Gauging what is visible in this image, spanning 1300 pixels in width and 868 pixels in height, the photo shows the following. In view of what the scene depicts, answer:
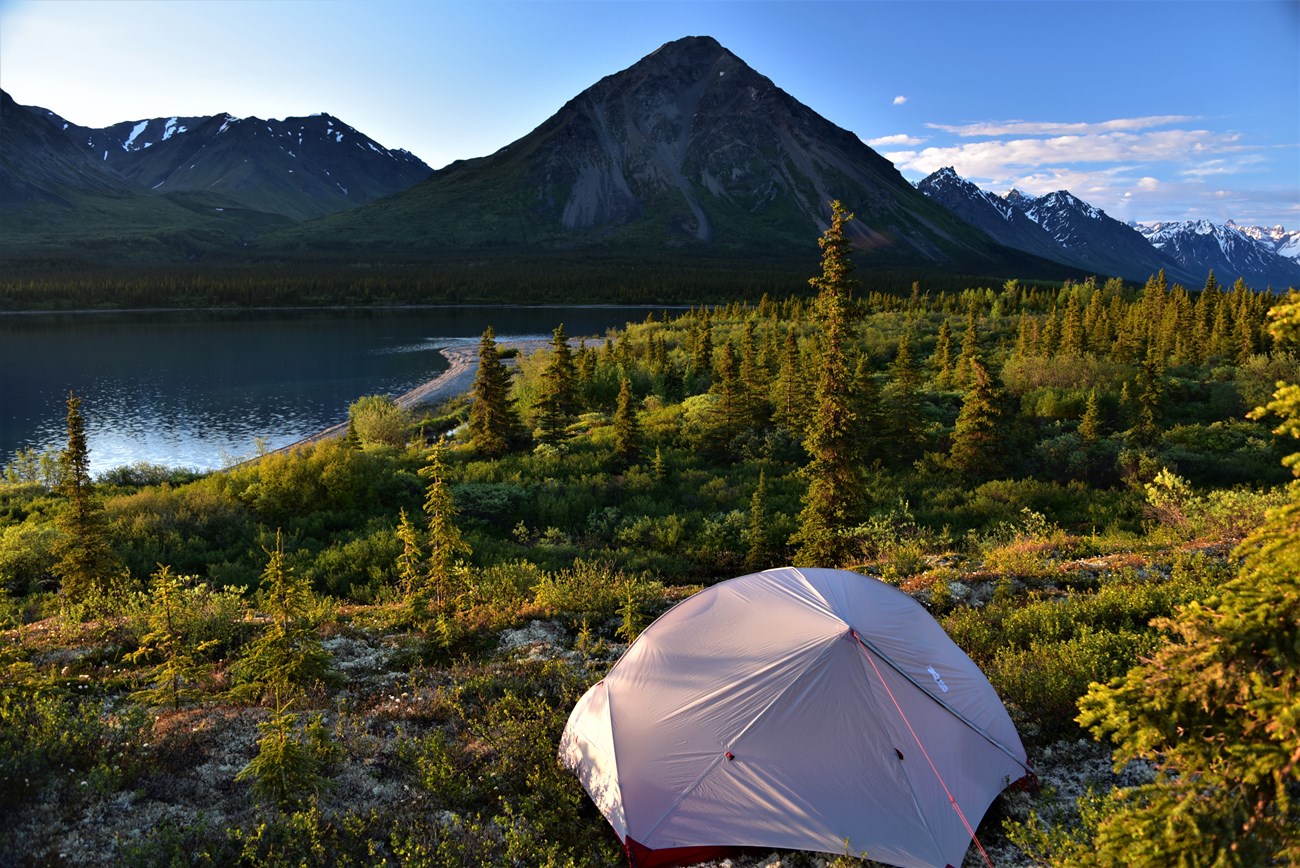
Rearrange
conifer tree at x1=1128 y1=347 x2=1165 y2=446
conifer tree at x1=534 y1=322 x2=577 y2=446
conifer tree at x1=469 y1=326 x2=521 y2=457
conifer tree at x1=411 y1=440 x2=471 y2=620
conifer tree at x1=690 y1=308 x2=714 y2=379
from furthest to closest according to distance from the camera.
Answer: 1. conifer tree at x1=690 y1=308 x2=714 y2=379
2. conifer tree at x1=534 y1=322 x2=577 y2=446
3. conifer tree at x1=469 y1=326 x2=521 y2=457
4. conifer tree at x1=1128 y1=347 x2=1165 y2=446
5. conifer tree at x1=411 y1=440 x2=471 y2=620

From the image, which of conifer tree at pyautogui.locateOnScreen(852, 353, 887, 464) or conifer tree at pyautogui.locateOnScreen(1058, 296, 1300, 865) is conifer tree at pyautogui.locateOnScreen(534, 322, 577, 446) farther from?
conifer tree at pyautogui.locateOnScreen(1058, 296, 1300, 865)

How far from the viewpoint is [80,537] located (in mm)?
13164

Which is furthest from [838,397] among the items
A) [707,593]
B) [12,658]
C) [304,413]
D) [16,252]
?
[16,252]

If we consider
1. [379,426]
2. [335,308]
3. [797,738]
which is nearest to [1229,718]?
[797,738]

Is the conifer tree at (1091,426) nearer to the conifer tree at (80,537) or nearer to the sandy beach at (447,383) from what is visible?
the sandy beach at (447,383)

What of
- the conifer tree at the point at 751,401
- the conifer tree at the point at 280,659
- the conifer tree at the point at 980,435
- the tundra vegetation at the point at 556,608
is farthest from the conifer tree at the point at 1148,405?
the conifer tree at the point at 280,659

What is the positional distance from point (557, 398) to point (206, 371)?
49299mm

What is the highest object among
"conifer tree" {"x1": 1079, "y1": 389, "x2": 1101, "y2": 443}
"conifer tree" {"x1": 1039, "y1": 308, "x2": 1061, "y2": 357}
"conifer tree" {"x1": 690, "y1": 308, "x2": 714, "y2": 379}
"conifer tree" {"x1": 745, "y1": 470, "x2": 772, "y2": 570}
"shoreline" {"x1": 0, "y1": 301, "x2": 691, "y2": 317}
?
"shoreline" {"x1": 0, "y1": 301, "x2": 691, "y2": 317}

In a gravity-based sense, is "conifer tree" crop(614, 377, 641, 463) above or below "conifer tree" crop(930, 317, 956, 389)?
below

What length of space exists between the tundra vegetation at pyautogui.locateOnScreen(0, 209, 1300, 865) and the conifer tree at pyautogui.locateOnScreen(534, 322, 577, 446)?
7.7 inches

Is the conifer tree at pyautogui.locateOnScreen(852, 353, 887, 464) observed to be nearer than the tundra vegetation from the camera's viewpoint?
No

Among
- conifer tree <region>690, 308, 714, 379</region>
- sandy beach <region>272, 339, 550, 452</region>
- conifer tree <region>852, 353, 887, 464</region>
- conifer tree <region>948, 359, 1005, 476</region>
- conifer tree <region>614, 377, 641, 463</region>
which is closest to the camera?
conifer tree <region>948, 359, 1005, 476</region>

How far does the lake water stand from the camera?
42.6 m

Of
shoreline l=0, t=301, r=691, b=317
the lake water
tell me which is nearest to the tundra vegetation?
the lake water
